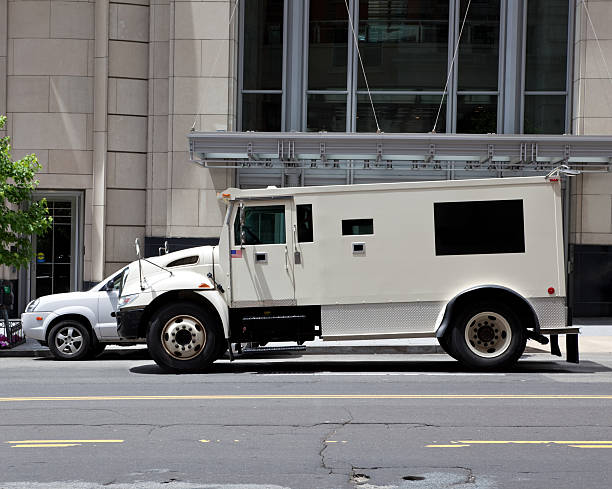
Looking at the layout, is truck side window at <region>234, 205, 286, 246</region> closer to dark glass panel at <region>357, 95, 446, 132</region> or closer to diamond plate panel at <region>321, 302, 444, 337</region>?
diamond plate panel at <region>321, 302, 444, 337</region>

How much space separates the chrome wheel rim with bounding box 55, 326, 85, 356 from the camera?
14219 millimetres

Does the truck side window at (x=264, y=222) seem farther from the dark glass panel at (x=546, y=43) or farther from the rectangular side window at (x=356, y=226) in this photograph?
the dark glass panel at (x=546, y=43)

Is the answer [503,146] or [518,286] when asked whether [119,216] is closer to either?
[503,146]

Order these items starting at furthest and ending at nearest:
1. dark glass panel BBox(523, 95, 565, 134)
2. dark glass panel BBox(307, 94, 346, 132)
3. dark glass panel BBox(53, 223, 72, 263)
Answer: dark glass panel BBox(53, 223, 72, 263) < dark glass panel BBox(307, 94, 346, 132) < dark glass panel BBox(523, 95, 565, 134)

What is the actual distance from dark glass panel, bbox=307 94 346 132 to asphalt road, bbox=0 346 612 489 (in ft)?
31.6

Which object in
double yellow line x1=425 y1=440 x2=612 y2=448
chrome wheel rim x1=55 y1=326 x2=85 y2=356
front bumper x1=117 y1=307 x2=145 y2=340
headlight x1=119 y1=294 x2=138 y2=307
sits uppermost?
headlight x1=119 y1=294 x2=138 y2=307

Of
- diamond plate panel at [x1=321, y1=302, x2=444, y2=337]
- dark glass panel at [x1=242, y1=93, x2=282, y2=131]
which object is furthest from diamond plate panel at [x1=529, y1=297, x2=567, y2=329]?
dark glass panel at [x1=242, y1=93, x2=282, y2=131]

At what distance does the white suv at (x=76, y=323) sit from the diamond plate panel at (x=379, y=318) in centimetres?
371

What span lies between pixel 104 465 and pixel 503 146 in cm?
1388

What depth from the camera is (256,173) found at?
21031 mm

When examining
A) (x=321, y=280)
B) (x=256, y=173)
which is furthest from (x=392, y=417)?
(x=256, y=173)

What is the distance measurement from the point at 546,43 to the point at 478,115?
236 centimetres

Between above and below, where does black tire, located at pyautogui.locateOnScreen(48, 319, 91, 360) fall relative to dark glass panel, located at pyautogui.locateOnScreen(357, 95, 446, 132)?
below

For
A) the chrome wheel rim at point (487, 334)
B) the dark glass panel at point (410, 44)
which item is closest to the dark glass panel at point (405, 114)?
the dark glass panel at point (410, 44)
